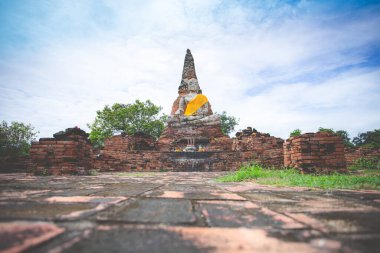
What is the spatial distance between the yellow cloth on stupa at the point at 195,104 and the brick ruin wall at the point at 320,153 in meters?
11.5

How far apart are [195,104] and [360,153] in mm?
10136

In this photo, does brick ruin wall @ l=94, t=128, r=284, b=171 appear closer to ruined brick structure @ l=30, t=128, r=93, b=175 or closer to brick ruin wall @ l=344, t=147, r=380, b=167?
ruined brick structure @ l=30, t=128, r=93, b=175

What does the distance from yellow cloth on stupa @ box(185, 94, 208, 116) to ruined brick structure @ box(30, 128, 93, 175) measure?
35.8ft

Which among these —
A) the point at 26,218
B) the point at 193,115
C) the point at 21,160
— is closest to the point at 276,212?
the point at 26,218

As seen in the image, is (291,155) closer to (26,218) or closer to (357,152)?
(26,218)

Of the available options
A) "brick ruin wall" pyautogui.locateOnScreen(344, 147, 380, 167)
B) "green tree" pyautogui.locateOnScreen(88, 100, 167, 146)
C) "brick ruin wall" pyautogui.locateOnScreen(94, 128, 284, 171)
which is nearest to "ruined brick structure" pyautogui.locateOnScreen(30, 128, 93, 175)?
"brick ruin wall" pyautogui.locateOnScreen(94, 128, 284, 171)

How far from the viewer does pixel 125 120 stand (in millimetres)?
23484

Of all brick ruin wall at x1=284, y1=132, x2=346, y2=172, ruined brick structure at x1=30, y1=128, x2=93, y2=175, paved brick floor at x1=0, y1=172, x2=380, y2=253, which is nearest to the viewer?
paved brick floor at x1=0, y1=172, x2=380, y2=253

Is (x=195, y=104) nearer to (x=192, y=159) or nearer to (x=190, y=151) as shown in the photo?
(x=190, y=151)

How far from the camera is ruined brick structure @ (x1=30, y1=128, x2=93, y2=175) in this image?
474 centimetres

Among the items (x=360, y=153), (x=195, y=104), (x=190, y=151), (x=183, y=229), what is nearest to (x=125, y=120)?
(x=195, y=104)

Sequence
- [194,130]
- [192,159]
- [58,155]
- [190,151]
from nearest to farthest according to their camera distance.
→ [58,155] → [192,159] → [190,151] → [194,130]

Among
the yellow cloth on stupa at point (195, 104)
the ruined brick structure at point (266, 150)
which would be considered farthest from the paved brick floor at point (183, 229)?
the yellow cloth on stupa at point (195, 104)

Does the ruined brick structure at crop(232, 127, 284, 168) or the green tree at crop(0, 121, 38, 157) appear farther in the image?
the green tree at crop(0, 121, 38, 157)
